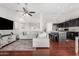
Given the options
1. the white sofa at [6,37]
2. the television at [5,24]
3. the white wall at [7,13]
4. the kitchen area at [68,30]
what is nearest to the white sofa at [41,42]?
the kitchen area at [68,30]

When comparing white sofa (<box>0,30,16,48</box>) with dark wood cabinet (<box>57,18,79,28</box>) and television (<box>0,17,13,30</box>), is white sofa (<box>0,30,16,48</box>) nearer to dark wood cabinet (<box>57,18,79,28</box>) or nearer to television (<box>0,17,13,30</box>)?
television (<box>0,17,13,30</box>)

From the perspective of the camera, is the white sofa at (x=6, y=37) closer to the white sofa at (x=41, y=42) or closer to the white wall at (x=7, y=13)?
the white wall at (x=7, y=13)

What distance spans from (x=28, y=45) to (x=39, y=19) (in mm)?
1551

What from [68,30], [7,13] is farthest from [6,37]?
[68,30]

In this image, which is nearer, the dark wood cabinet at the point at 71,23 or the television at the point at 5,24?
the television at the point at 5,24

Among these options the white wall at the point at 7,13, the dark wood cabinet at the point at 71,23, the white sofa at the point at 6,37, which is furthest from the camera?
the dark wood cabinet at the point at 71,23

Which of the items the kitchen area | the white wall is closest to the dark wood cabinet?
the kitchen area

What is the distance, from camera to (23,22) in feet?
18.4

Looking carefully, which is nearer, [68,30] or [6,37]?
[6,37]

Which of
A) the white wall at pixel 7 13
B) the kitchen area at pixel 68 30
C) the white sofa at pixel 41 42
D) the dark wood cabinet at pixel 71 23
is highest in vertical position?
the white wall at pixel 7 13

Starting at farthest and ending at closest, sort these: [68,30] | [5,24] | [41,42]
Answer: [68,30] → [5,24] → [41,42]

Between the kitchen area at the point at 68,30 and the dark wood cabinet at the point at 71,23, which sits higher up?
the dark wood cabinet at the point at 71,23

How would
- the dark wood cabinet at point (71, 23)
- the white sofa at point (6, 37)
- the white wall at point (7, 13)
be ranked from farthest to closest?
1. the dark wood cabinet at point (71, 23)
2. the white wall at point (7, 13)
3. the white sofa at point (6, 37)

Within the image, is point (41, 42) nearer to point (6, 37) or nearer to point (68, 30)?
point (68, 30)
